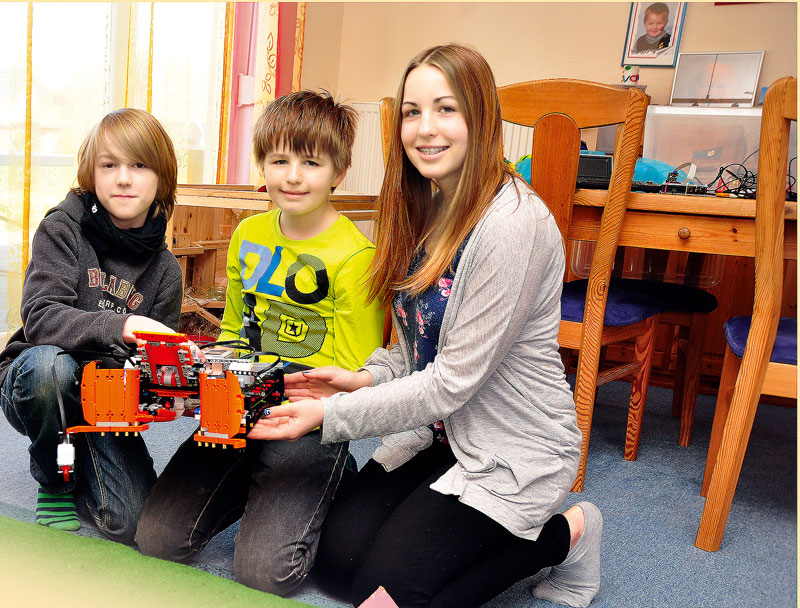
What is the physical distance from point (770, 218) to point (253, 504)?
84 centimetres

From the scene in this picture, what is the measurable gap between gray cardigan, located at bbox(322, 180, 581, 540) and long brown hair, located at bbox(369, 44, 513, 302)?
0.03 m

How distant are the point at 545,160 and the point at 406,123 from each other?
1.46ft

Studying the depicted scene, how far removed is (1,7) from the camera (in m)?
1.58

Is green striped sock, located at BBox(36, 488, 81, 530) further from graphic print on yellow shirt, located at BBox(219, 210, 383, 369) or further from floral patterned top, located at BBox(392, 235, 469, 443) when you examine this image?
floral patterned top, located at BBox(392, 235, 469, 443)

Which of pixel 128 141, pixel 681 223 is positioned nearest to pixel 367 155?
pixel 681 223

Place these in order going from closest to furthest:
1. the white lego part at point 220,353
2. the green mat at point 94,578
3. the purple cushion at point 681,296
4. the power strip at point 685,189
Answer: the green mat at point 94,578, the white lego part at point 220,353, the power strip at point 685,189, the purple cushion at point 681,296

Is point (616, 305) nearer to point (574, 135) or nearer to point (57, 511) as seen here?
point (574, 135)

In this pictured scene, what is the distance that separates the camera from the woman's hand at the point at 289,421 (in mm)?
816

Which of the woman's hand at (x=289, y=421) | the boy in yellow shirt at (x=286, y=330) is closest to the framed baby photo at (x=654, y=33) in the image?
the boy in yellow shirt at (x=286, y=330)

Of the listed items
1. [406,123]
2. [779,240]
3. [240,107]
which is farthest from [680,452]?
[240,107]

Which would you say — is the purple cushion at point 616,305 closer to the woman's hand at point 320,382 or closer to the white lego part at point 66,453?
the woman's hand at point 320,382

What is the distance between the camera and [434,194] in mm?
979

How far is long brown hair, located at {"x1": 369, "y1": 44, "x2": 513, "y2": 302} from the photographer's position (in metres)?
0.86

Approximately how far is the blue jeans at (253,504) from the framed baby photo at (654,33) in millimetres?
2050
